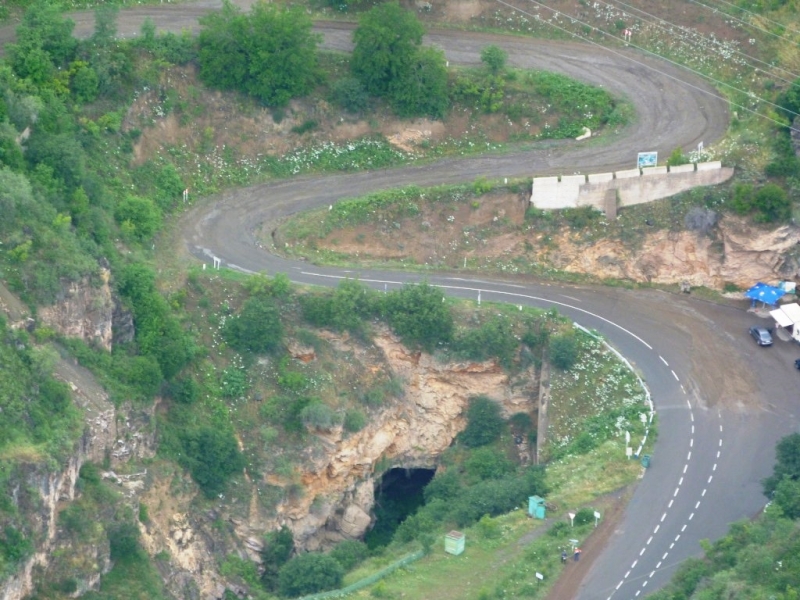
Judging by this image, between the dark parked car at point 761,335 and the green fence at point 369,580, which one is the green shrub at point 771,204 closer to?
the dark parked car at point 761,335

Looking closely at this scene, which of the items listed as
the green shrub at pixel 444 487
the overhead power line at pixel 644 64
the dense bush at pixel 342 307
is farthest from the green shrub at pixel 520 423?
the overhead power line at pixel 644 64

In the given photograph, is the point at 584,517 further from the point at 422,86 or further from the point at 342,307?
the point at 422,86

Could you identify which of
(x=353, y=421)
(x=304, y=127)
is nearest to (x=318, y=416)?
(x=353, y=421)

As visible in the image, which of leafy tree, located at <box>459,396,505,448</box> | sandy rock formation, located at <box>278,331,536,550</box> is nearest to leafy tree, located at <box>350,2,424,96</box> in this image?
sandy rock formation, located at <box>278,331,536,550</box>

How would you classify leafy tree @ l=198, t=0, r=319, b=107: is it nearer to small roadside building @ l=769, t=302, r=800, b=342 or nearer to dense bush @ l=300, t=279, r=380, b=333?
dense bush @ l=300, t=279, r=380, b=333

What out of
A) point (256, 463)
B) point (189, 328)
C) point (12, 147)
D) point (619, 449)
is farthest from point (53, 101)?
point (619, 449)

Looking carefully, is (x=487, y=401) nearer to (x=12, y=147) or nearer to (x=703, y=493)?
(x=703, y=493)
